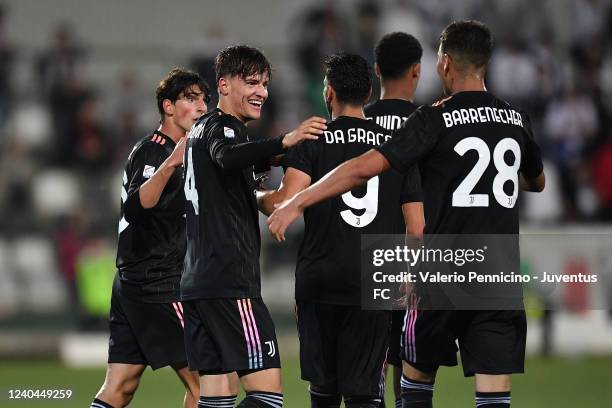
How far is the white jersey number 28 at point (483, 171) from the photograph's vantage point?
21.2ft

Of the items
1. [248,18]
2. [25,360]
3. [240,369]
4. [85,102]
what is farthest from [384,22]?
[240,369]

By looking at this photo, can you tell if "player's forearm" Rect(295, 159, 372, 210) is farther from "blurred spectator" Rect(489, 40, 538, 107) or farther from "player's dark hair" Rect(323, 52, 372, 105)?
"blurred spectator" Rect(489, 40, 538, 107)

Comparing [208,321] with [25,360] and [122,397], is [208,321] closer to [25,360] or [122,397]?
[122,397]

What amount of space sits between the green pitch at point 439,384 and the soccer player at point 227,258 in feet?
12.9

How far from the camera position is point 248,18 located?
20250mm

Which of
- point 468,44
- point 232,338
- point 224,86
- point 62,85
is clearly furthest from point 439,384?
point 62,85

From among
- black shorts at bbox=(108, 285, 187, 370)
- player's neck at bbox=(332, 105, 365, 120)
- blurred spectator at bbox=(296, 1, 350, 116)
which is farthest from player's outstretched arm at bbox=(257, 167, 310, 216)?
blurred spectator at bbox=(296, 1, 350, 116)

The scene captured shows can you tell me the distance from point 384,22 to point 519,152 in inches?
493

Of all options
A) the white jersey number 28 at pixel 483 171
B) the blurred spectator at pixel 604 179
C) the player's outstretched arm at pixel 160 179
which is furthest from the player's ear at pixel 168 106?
the blurred spectator at pixel 604 179

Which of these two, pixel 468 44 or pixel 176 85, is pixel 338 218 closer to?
pixel 468 44

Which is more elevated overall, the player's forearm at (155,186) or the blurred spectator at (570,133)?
→ the blurred spectator at (570,133)

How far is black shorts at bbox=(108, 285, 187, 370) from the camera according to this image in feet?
24.4

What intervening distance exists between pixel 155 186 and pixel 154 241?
1.85 feet

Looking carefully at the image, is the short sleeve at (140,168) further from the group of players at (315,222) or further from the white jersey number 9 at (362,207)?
the white jersey number 9 at (362,207)
